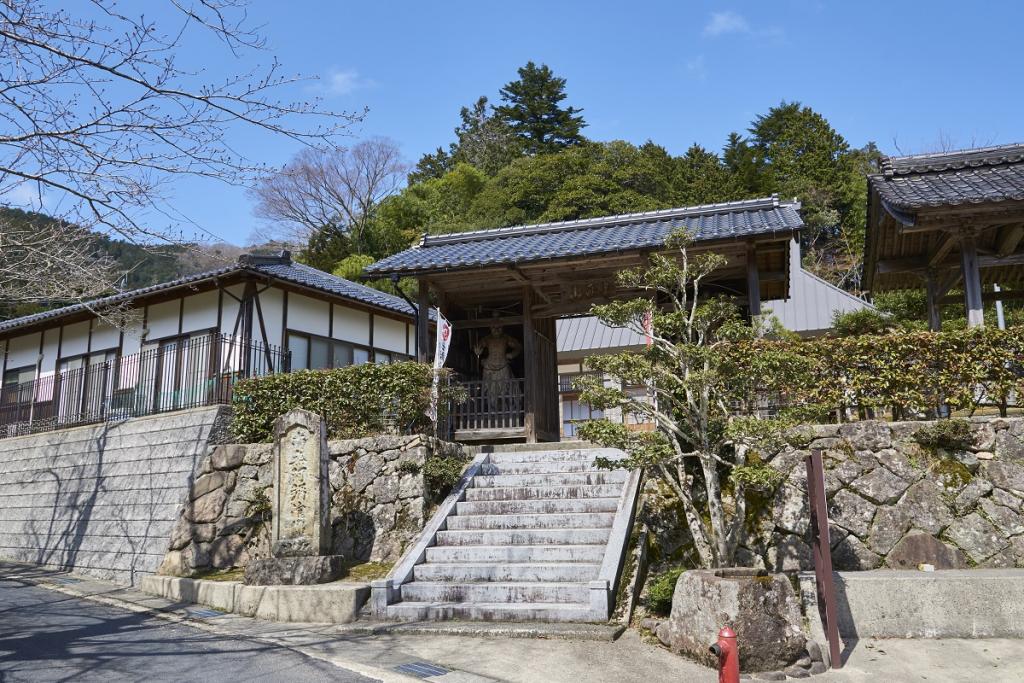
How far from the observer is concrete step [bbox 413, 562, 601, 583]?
8172mm

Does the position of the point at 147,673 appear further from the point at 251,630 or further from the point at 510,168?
the point at 510,168

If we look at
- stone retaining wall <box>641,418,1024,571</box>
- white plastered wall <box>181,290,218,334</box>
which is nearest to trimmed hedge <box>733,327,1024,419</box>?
stone retaining wall <box>641,418,1024,571</box>

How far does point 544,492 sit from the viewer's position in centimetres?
1005

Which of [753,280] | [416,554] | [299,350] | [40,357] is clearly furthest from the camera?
[40,357]

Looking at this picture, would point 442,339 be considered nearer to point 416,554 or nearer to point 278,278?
point 416,554

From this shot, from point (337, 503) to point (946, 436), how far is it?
834cm

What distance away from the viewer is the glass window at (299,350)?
58.7 feet

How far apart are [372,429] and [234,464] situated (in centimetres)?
232

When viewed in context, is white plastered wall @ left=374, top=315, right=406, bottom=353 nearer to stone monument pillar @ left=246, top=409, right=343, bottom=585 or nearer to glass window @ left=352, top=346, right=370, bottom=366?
glass window @ left=352, top=346, right=370, bottom=366

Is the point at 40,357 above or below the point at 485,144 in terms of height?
below

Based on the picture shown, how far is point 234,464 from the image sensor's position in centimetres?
1170

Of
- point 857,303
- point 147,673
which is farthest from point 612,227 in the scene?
point 857,303

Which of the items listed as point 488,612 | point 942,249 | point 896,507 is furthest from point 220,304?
point 942,249

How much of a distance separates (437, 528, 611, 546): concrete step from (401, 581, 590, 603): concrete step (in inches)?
34.3
